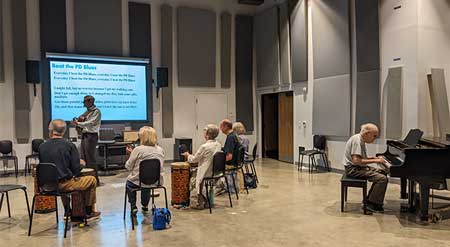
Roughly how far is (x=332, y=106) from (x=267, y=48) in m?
3.19

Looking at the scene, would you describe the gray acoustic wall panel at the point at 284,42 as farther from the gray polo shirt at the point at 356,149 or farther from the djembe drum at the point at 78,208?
the djembe drum at the point at 78,208

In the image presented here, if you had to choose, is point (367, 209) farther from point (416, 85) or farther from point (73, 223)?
point (73, 223)

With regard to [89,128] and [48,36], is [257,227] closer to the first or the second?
[89,128]

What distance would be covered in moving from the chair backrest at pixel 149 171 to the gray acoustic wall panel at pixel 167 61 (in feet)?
18.9

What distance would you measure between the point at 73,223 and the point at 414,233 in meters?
3.87

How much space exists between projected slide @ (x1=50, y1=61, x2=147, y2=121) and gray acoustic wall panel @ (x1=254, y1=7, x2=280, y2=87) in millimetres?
3334

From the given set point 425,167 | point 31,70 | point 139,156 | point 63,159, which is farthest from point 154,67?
point 425,167

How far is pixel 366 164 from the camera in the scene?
486cm

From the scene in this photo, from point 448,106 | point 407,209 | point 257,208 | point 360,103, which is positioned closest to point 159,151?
point 257,208

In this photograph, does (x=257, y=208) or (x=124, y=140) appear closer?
(x=257, y=208)

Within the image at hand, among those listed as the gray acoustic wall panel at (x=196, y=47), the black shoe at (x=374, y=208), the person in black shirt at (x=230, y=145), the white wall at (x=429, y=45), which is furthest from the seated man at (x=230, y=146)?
the gray acoustic wall panel at (x=196, y=47)

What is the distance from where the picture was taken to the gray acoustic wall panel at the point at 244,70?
11.1 meters

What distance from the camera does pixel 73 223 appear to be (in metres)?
4.54

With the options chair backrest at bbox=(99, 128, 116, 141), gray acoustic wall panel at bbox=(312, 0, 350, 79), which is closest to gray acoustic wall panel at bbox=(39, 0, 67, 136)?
chair backrest at bbox=(99, 128, 116, 141)
